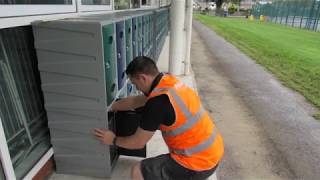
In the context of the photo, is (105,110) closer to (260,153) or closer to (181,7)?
(260,153)

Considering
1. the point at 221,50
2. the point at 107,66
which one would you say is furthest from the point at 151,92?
the point at 221,50

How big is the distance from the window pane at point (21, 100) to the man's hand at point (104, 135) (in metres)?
0.58

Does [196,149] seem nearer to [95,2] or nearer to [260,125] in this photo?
[260,125]

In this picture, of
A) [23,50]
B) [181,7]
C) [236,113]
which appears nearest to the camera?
[23,50]

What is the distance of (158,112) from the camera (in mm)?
1854

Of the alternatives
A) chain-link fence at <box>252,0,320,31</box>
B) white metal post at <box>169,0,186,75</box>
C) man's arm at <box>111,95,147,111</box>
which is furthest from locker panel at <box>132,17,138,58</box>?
chain-link fence at <box>252,0,320,31</box>

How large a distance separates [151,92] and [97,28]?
62 centimetres

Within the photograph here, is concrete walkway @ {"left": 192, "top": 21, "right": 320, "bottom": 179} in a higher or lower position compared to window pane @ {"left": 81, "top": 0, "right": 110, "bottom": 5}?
lower

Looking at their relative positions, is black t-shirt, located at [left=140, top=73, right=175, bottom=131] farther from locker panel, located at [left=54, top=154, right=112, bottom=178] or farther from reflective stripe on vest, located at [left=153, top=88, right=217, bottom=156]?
locker panel, located at [left=54, top=154, right=112, bottom=178]

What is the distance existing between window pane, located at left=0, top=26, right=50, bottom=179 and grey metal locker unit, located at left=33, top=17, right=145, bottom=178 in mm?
176

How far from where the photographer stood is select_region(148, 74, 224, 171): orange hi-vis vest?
6.20 feet

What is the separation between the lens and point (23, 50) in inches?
92.6

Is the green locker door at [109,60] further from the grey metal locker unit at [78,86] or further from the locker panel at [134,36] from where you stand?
the locker panel at [134,36]

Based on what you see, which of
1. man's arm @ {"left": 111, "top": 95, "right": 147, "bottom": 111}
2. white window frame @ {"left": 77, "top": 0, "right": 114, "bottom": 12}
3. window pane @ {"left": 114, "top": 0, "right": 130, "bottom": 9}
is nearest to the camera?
man's arm @ {"left": 111, "top": 95, "right": 147, "bottom": 111}
